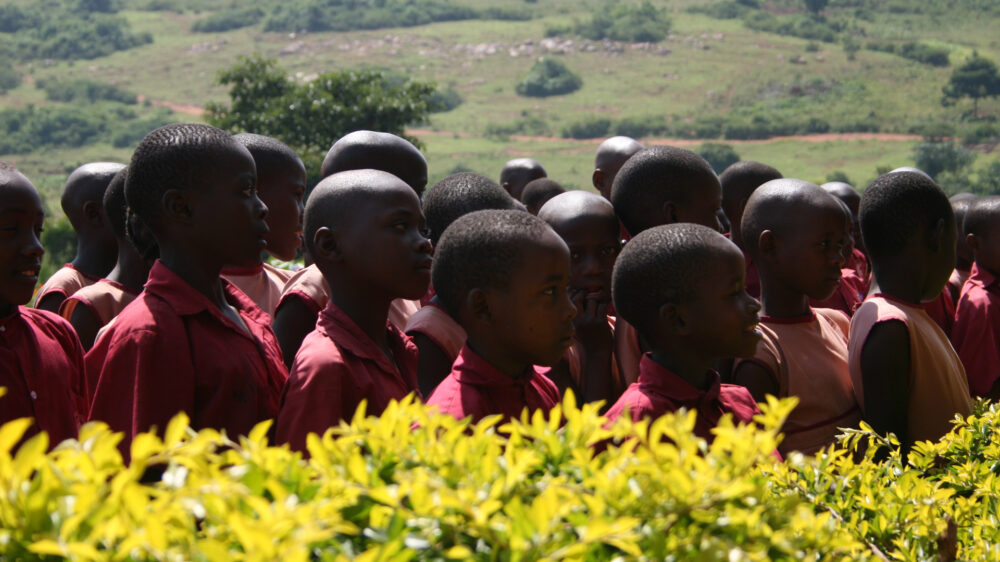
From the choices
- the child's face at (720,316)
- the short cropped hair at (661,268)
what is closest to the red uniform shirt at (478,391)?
the short cropped hair at (661,268)

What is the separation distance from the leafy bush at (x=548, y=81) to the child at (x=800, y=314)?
59641 mm

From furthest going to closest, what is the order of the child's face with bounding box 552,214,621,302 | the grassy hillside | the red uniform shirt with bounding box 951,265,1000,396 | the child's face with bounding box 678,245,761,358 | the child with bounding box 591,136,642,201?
1. the grassy hillside
2. the child with bounding box 591,136,642,201
3. the red uniform shirt with bounding box 951,265,1000,396
4. the child's face with bounding box 552,214,621,302
5. the child's face with bounding box 678,245,761,358

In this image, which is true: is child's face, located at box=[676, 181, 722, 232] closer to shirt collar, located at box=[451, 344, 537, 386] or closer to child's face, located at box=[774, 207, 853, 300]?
child's face, located at box=[774, 207, 853, 300]

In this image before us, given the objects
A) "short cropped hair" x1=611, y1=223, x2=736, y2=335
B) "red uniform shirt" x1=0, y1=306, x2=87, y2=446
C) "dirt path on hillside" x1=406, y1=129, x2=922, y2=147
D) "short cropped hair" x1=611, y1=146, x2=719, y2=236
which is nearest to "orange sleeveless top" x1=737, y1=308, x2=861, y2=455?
"short cropped hair" x1=611, y1=223, x2=736, y2=335

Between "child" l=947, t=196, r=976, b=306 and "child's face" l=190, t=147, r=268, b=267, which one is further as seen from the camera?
"child" l=947, t=196, r=976, b=306

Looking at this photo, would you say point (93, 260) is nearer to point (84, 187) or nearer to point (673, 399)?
point (84, 187)

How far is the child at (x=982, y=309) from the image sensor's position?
505cm

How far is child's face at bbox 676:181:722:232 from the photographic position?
466 centimetres

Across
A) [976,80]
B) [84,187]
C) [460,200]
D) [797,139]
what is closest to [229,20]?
[797,139]

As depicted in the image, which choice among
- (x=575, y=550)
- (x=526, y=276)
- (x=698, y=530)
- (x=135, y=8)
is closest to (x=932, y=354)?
(x=526, y=276)

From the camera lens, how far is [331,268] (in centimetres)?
352

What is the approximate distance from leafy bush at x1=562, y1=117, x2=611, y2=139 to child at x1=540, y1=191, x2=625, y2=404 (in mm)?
Answer: 51303

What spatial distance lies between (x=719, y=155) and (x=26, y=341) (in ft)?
135

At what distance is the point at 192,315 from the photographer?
3.11m
